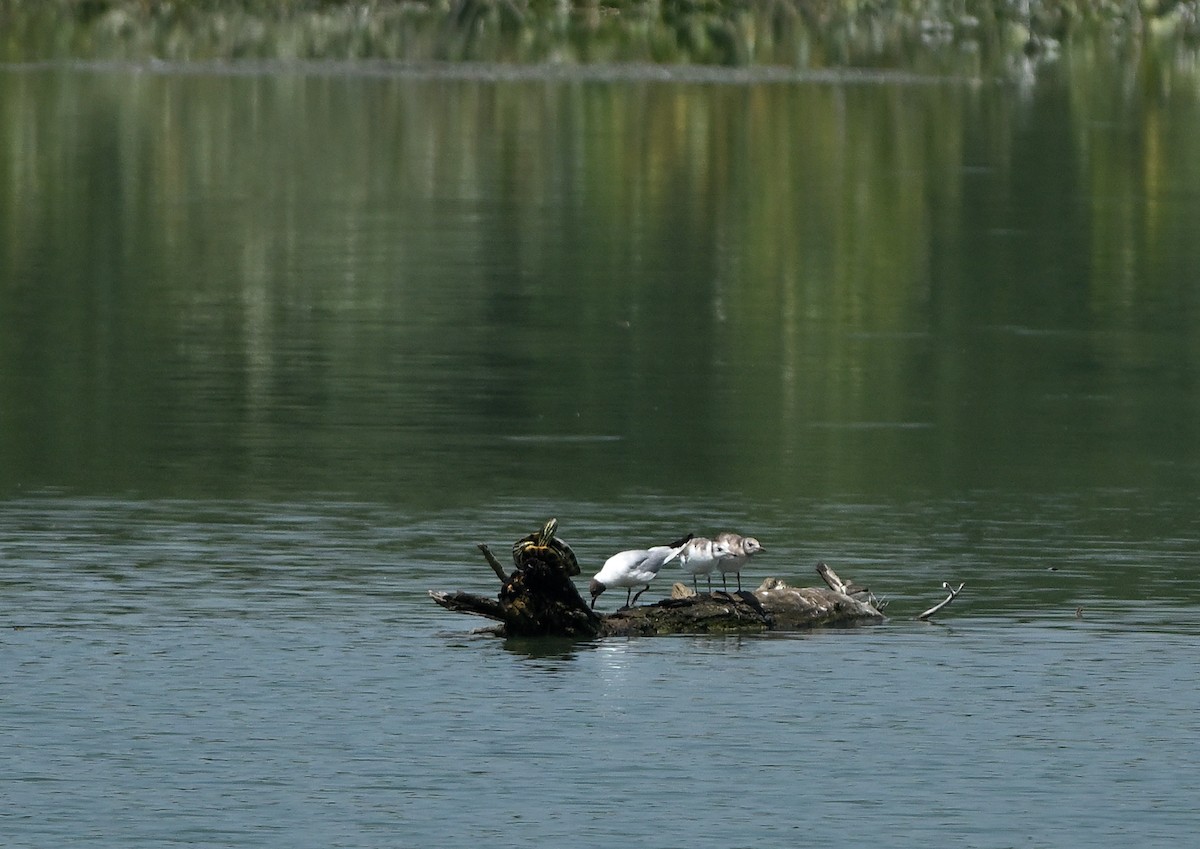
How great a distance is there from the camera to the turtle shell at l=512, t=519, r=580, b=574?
25.2m

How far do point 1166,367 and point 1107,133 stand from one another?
204 ft

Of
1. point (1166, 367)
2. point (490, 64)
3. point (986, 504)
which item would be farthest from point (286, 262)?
point (490, 64)

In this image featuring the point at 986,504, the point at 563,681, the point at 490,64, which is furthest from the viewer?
the point at 490,64

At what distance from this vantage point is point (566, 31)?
525 feet

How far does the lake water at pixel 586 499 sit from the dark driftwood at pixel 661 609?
249 mm

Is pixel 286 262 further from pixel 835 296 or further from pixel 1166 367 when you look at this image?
pixel 1166 367

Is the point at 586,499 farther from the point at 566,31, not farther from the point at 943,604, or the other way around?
the point at 566,31

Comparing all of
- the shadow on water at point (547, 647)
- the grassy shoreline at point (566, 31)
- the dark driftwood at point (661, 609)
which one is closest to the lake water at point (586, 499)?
the shadow on water at point (547, 647)

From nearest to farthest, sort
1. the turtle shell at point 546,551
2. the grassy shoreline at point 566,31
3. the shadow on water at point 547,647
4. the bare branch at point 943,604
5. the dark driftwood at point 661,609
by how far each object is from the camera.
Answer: the turtle shell at point 546,551 → the dark driftwood at point 661,609 → the shadow on water at point 547,647 → the bare branch at point 943,604 → the grassy shoreline at point 566,31

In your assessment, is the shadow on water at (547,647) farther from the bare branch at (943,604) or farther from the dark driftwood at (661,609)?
the bare branch at (943,604)

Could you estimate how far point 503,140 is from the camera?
106 m

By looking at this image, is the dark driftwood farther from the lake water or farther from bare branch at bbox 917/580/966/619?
bare branch at bbox 917/580/966/619

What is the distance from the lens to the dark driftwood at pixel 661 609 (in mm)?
25828

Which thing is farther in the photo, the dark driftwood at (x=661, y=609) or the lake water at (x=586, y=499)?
the dark driftwood at (x=661, y=609)
